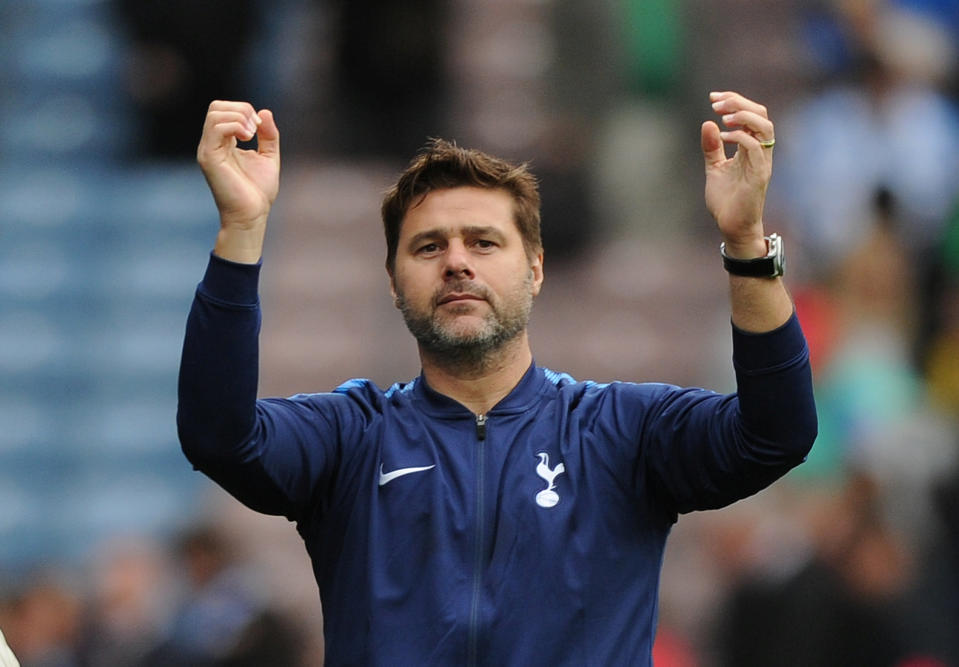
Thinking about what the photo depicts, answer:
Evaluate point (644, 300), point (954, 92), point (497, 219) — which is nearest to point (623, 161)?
point (644, 300)

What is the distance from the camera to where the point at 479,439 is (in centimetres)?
380

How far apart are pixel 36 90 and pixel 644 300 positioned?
4444 millimetres

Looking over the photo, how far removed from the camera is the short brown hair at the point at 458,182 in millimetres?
3990

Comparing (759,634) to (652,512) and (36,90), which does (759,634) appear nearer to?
(652,512)

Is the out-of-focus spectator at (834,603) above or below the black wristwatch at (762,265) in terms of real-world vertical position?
below

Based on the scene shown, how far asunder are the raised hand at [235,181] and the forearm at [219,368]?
0.15 feet

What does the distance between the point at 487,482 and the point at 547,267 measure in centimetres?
549

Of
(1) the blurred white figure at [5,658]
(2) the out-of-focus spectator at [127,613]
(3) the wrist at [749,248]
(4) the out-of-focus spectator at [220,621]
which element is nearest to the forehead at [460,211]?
(3) the wrist at [749,248]

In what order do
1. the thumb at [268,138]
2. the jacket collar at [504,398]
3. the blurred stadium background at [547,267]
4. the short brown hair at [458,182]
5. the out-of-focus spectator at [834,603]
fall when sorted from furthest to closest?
the blurred stadium background at [547,267] → the out-of-focus spectator at [834,603] → the short brown hair at [458,182] → the jacket collar at [504,398] → the thumb at [268,138]

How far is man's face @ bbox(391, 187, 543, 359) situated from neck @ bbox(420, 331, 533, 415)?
0.03 m

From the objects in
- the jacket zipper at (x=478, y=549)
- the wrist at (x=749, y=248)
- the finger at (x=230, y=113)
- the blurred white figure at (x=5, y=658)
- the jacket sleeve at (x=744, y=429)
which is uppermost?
the finger at (x=230, y=113)

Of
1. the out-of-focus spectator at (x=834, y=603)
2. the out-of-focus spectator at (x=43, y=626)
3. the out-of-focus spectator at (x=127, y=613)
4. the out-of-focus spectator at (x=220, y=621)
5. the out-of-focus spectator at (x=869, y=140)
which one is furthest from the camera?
the out-of-focus spectator at (x=869, y=140)

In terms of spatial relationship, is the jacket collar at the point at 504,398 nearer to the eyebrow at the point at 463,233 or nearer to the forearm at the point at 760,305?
the eyebrow at the point at 463,233

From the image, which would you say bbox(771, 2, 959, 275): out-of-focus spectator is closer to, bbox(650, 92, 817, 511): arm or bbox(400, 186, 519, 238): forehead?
bbox(400, 186, 519, 238): forehead
